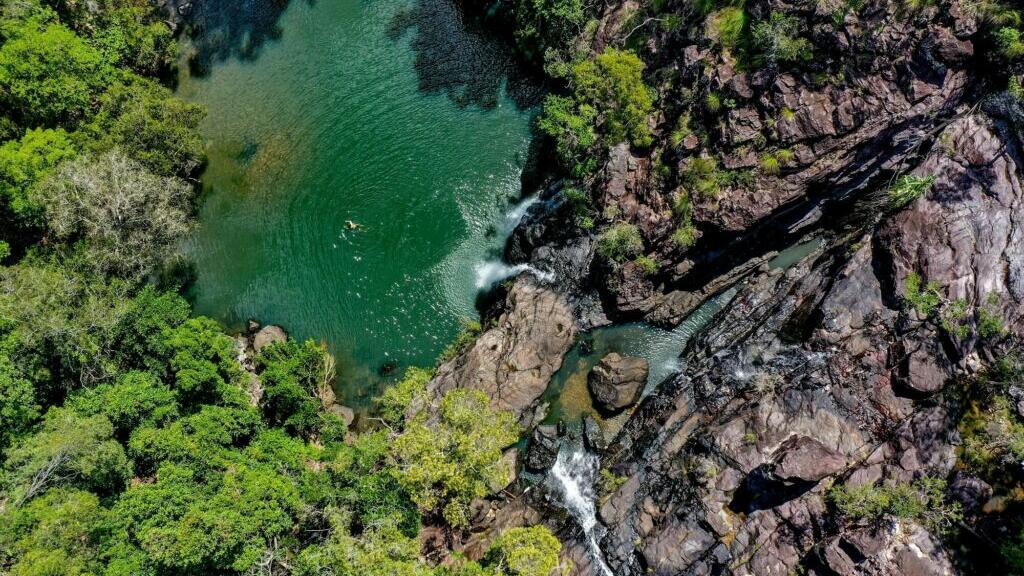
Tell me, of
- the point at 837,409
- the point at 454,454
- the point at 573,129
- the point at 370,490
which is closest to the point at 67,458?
the point at 370,490

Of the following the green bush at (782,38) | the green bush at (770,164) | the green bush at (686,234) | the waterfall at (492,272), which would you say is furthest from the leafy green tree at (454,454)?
the green bush at (782,38)

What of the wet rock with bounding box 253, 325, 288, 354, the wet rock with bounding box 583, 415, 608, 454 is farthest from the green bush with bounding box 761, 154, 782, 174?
the wet rock with bounding box 253, 325, 288, 354

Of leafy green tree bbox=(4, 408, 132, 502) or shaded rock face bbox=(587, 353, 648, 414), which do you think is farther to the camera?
shaded rock face bbox=(587, 353, 648, 414)

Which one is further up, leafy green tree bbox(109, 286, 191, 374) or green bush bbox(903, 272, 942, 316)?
green bush bbox(903, 272, 942, 316)

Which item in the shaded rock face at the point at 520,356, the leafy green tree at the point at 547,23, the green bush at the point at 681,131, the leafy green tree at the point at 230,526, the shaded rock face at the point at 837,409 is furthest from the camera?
the leafy green tree at the point at 547,23

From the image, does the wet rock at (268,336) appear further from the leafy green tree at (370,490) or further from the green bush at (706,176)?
the green bush at (706,176)

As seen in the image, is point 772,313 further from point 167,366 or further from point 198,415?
point 167,366

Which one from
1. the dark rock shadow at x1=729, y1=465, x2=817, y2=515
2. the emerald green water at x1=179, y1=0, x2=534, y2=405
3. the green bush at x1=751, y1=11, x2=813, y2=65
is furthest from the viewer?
the emerald green water at x1=179, y1=0, x2=534, y2=405

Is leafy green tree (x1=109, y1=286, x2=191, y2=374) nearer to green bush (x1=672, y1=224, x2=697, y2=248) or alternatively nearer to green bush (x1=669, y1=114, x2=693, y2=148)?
green bush (x1=672, y1=224, x2=697, y2=248)
